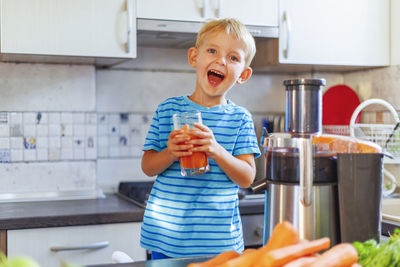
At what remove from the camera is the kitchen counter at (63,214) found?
1.87 meters

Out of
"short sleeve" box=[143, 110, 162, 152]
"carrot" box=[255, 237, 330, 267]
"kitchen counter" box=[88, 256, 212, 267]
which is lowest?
"kitchen counter" box=[88, 256, 212, 267]

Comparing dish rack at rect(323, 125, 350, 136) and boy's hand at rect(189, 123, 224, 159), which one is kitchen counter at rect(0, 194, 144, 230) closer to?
boy's hand at rect(189, 123, 224, 159)

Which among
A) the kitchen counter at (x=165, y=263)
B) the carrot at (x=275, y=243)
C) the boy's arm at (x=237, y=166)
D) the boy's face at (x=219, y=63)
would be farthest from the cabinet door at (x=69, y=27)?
the carrot at (x=275, y=243)

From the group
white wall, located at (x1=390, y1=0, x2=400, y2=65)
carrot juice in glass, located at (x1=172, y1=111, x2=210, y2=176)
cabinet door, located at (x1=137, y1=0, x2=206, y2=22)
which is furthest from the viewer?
white wall, located at (x1=390, y1=0, x2=400, y2=65)

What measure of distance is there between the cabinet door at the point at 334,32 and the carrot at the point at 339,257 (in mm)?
1561

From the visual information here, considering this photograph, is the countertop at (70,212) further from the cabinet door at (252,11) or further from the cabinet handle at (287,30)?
the cabinet door at (252,11)

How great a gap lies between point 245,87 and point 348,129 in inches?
23.0

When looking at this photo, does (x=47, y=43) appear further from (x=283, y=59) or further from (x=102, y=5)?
(x=283, y=59)

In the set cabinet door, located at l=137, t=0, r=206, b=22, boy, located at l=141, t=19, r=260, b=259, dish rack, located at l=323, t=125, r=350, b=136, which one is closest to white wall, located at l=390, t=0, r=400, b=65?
dish rack, located at l=323, t=125, r=350, b=136

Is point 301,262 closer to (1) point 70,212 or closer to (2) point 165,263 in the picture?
(2) point 165,263

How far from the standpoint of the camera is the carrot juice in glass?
127 centimetres

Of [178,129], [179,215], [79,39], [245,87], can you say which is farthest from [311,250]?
[245,87]

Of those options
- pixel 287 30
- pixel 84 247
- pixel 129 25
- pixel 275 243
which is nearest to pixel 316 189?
pixel 275 243

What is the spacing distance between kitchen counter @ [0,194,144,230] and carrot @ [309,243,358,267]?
1191 millimetres
